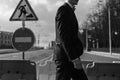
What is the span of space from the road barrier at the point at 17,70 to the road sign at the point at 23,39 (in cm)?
47

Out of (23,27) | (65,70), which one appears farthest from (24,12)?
(65,70)

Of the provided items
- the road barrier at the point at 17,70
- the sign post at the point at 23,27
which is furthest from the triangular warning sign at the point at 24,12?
the road barrier at the point at 17,70

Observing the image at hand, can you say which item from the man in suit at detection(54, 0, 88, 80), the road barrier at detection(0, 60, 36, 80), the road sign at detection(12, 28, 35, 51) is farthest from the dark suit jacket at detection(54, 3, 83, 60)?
the road sign at detection(12, 28, 35, 51)

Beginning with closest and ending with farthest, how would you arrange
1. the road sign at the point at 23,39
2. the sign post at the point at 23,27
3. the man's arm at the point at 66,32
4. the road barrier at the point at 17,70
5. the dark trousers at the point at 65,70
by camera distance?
the man's arm at the point at 66,32 < the dark trousers at the point at 65,70 < the road barrier at the point at 17,70 < the road sign at the point at 23,39 < the sign post at the point at 23,27

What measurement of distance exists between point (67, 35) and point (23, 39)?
15.5 feet

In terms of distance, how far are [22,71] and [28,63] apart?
0.98ft

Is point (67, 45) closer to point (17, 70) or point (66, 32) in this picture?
point (66, 32)

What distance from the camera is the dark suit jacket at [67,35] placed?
13.7 ft

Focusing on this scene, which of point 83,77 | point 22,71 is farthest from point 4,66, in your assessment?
point 83,77

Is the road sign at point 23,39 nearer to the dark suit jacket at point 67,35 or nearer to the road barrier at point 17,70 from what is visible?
the road barrier at point 17,70

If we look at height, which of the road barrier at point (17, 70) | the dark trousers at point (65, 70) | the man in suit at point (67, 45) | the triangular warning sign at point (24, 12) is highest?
the triangular warning sign at point (24, 12)

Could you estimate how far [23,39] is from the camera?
8797 millimetres

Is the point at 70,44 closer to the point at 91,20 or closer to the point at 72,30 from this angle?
the point at 72,30

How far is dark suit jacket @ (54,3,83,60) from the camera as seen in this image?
4.17m
